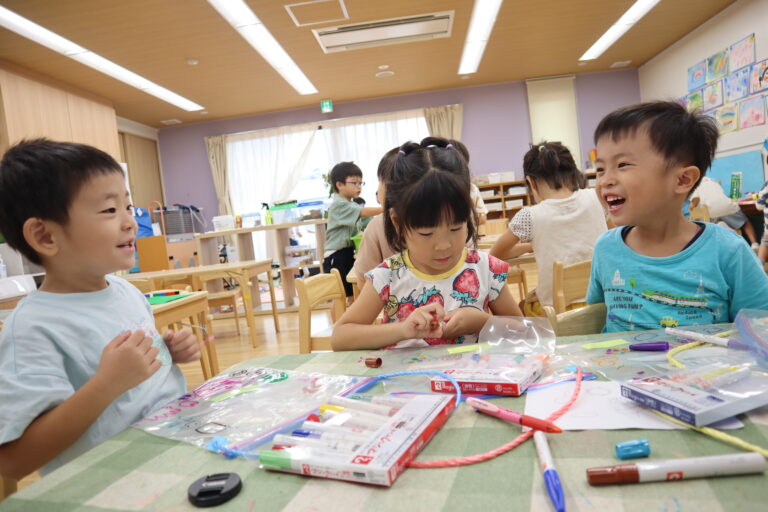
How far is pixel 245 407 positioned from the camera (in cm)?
75

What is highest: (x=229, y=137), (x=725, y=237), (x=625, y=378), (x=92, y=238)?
(x=229, y=137)

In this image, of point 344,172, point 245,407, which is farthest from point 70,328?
point 344,172

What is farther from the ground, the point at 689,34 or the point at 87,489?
the point at 689,34

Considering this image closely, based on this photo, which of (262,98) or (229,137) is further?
(229,137)

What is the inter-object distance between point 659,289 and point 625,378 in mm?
545

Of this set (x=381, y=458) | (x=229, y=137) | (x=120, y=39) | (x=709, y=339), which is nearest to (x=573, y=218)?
(x=709, y=339)

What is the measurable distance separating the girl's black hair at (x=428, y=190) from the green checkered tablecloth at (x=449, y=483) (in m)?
0.61

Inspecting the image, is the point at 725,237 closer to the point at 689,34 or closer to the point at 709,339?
the point at 709,339

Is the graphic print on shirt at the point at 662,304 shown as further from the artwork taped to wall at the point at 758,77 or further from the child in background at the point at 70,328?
the artwork taped to wall at the point at 758,77

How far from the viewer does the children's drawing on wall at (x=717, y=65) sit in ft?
20.1

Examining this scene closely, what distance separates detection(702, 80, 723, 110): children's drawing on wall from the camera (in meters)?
6.28

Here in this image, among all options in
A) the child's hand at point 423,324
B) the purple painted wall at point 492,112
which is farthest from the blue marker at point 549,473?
the purple painted wall at point 492,112

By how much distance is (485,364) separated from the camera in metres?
0.82

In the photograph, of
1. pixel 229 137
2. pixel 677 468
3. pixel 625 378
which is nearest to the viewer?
pixel 677 468
